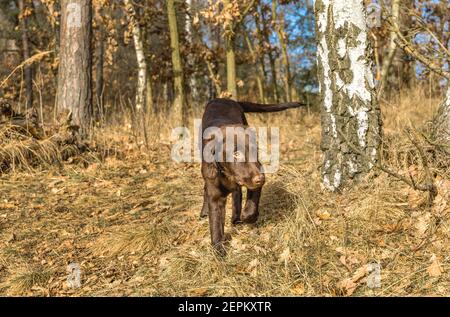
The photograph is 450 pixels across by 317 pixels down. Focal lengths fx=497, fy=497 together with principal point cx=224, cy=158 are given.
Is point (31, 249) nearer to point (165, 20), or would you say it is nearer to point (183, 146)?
point (183, 146)

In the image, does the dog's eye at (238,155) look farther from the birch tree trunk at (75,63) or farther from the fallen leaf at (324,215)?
the birch tree trunk at (75,63)

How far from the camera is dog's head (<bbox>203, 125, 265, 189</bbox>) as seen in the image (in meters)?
3.79

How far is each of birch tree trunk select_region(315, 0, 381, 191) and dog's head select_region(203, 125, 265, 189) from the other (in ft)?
3.55

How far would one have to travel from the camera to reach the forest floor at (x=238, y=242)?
3.55 meters

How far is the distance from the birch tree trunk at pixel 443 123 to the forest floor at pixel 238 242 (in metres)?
0.37

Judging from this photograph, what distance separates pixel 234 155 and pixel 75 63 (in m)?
4.70

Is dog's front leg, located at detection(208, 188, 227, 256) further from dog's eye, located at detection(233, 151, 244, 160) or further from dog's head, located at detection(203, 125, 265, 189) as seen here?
dog's eye, located at detection(233, 151, 244, 160)

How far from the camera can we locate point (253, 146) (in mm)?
3945

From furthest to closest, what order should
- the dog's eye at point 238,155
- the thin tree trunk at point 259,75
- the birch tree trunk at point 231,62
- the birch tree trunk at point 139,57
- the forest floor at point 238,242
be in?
1. the thin tree trunk at point 259,75
2. the birch tree trunk at point 139,57
3. the birch tree trunk at point 231,62
4. the dog's eye at point 238,155
5. the forest floor at point 238,242

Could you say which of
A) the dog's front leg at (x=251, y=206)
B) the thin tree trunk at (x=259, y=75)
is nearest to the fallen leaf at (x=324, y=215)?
the dog's front leg at (x=251, y=206)

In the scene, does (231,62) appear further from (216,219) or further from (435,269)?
(435,269)

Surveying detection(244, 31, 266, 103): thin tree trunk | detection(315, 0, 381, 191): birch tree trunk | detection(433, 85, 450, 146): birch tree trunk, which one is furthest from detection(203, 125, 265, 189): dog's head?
detection(244, 31, 266, 103): thin tree trunk

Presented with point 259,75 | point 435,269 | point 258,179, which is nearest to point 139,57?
point 259,75

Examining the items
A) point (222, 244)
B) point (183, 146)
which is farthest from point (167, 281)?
point (183, 146)
